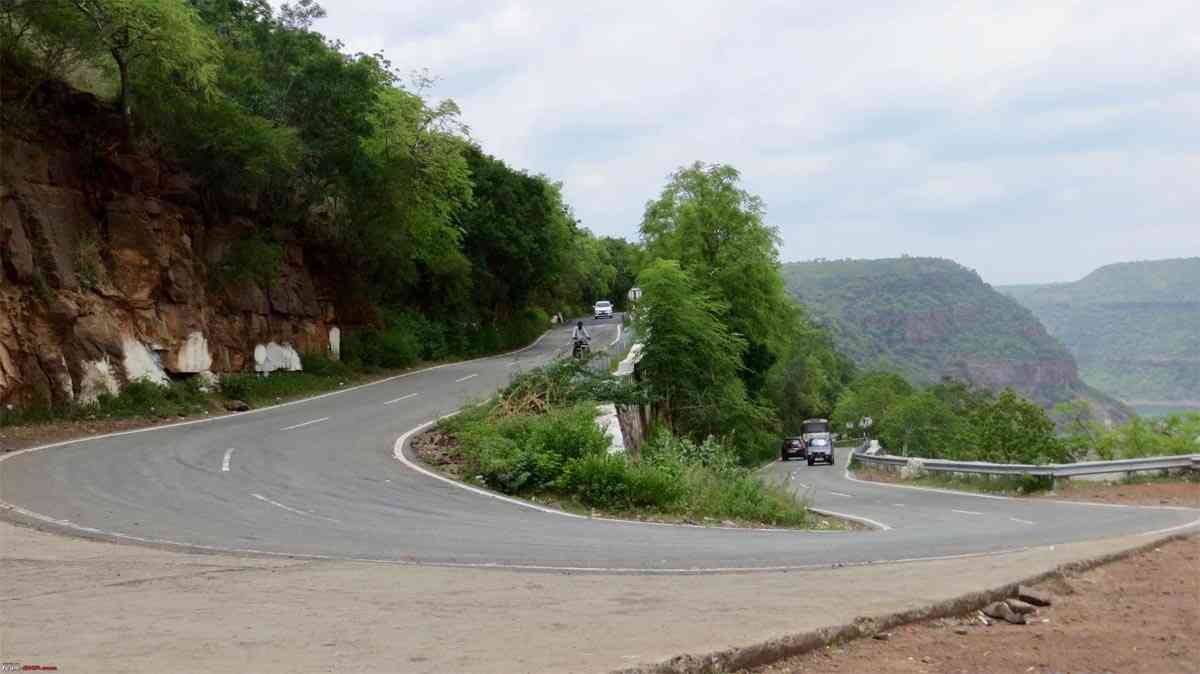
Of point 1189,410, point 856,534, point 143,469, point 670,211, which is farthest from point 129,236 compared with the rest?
point 670,211

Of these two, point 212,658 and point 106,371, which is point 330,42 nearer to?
point 106,371

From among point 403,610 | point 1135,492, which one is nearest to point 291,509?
point 403,610

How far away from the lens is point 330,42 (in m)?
49.0

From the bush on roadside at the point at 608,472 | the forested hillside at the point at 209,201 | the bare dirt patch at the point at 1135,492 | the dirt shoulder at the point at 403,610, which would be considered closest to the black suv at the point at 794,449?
the forested hillside at the point at 209,201

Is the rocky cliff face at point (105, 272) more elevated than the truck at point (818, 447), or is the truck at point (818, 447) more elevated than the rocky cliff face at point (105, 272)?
the rocky cliff face at point (105, 272)

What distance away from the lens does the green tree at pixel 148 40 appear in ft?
90.2

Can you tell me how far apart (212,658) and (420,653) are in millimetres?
1261

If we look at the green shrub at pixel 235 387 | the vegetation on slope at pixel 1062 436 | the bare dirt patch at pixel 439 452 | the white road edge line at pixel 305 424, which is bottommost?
the vegetation on slope at pixel 1062 436

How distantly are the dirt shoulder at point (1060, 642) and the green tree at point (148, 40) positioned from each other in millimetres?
26114

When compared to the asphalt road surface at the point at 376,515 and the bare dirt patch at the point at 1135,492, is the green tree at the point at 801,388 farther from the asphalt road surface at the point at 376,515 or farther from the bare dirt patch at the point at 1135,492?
the asphalt road surface at the point at 376,515

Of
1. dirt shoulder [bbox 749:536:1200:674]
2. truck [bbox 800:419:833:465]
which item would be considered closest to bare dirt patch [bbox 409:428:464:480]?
dirt shoulder [bbox 749:536:1200:674]

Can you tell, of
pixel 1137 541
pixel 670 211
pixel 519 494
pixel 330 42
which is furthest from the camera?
pixel 670 211

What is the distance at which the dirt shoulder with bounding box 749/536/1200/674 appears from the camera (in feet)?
24.6

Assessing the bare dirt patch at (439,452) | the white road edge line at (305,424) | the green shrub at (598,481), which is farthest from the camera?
the white road edge line at (305,424)
